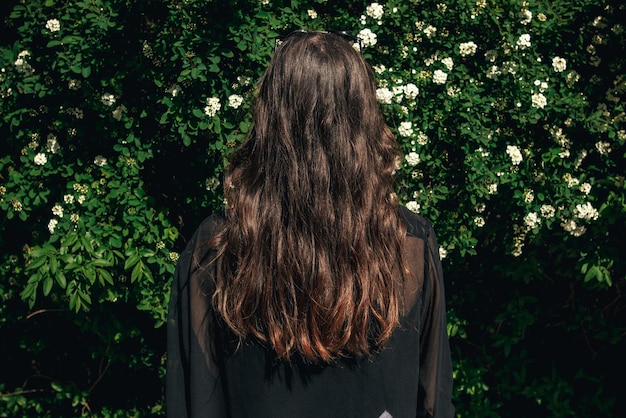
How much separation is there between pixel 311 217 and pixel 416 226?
1.00 feet

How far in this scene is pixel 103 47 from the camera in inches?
94.4

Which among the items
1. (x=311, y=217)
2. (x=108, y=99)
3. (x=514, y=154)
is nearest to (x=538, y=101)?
(x=514, y=154)

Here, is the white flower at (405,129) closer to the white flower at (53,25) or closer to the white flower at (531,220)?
the white flower at (531,220)

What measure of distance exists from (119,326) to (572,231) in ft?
6.82

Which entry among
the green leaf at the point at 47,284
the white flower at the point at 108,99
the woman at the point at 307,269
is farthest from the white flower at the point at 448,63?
the green leaf at the point at 47,284

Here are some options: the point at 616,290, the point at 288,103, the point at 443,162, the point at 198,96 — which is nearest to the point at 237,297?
the point at 288,103

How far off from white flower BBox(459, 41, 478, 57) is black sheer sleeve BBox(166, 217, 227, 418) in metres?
1.45

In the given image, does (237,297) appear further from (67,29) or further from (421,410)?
(67,29)

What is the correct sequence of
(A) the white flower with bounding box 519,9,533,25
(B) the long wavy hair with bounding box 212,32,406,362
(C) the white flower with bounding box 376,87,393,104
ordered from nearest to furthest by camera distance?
(B) the long wavy hair with bounding box 212,32,406,362
(C) the white flower with bounding box 376,87,393,104
(A) the white flower with bounding box 519,9,533,25

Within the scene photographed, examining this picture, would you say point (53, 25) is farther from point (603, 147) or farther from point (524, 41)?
point (603, 147)

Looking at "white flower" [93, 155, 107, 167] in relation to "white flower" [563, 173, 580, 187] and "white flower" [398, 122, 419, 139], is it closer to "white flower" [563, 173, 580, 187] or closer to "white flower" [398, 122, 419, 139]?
"white flower" [398, 122, 419, 139]

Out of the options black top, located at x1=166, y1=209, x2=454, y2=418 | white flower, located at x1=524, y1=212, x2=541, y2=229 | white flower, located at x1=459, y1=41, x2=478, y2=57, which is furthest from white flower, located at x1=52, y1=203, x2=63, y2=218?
white flower, located at x1=524, y1=212, x2=541, y2=229

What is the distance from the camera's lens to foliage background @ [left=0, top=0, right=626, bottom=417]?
7.71 feet

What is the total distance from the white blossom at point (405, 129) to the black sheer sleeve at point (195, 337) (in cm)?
111
